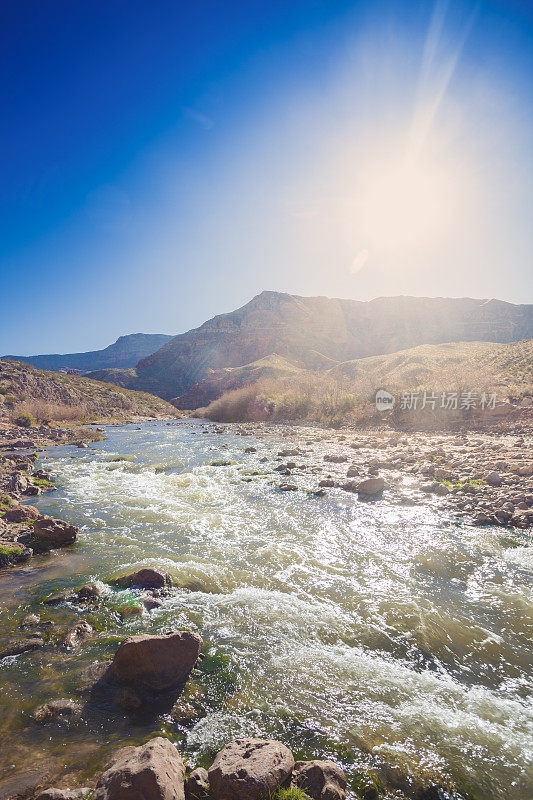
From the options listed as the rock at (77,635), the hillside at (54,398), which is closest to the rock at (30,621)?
the rock at (77,635)

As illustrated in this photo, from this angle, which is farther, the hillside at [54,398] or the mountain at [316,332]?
the mountain at [316,332]

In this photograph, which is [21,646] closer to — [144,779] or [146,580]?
[146,580]

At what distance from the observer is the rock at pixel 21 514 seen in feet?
34.2

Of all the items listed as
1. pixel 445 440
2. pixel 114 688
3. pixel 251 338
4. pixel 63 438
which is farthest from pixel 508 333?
pixel 114 688

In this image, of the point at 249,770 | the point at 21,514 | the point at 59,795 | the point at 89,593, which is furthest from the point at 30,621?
the point at 21,514

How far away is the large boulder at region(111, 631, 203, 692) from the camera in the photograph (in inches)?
173

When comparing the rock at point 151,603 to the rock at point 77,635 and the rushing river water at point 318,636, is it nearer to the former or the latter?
the rushing river water at point 318,636

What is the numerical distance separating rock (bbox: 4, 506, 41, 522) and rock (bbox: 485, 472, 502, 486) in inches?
605

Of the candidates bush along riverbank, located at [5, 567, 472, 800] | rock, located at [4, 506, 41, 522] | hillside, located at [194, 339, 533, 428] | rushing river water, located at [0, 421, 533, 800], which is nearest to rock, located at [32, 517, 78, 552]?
rushing river water, located at [0, 421, 533, 800]

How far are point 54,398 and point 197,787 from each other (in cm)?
5876

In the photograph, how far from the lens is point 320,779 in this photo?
3039 millimetres

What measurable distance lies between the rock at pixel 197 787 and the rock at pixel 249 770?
0.23ft

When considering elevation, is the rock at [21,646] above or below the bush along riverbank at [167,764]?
below

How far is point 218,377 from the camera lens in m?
114
